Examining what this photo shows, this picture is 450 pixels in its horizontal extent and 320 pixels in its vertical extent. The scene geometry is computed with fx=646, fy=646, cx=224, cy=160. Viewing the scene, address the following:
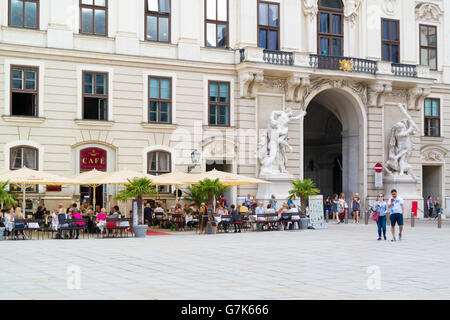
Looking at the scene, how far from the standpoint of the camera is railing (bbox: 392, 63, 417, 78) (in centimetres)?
3700

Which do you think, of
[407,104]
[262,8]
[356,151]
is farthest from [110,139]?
[407,104]

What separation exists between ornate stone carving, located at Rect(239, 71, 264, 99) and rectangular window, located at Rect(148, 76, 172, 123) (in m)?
3.80

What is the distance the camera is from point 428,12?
39.6 m

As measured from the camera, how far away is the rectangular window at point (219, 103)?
33562 mm

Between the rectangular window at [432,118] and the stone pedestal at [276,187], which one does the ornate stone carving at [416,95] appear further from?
the stone pedestal at [276,187]

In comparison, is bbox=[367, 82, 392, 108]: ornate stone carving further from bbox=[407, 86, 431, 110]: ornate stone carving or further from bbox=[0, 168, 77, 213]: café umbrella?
bbox=[0, 168, 77, 213]: café umbrella

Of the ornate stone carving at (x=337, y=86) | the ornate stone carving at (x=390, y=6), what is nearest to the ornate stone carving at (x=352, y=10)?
the ornate stone carving at (x=390, y=6)

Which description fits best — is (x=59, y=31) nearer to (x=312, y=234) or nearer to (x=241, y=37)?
(x=241, y=37)

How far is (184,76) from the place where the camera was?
32781 mm

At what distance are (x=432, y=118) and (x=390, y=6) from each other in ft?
23.9

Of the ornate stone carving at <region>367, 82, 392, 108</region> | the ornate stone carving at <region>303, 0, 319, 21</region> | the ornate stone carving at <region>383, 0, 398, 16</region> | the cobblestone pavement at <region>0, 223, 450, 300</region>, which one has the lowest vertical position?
the cobblestone pavement at <region>0, 223, 450, 300</region>

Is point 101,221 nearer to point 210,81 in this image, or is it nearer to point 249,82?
point 210,81

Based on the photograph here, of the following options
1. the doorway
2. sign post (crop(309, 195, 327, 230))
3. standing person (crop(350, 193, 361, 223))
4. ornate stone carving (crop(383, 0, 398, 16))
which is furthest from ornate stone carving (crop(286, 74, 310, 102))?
sign post (crop(309, 195, 327, 230))

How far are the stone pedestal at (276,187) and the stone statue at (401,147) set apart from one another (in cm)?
705
